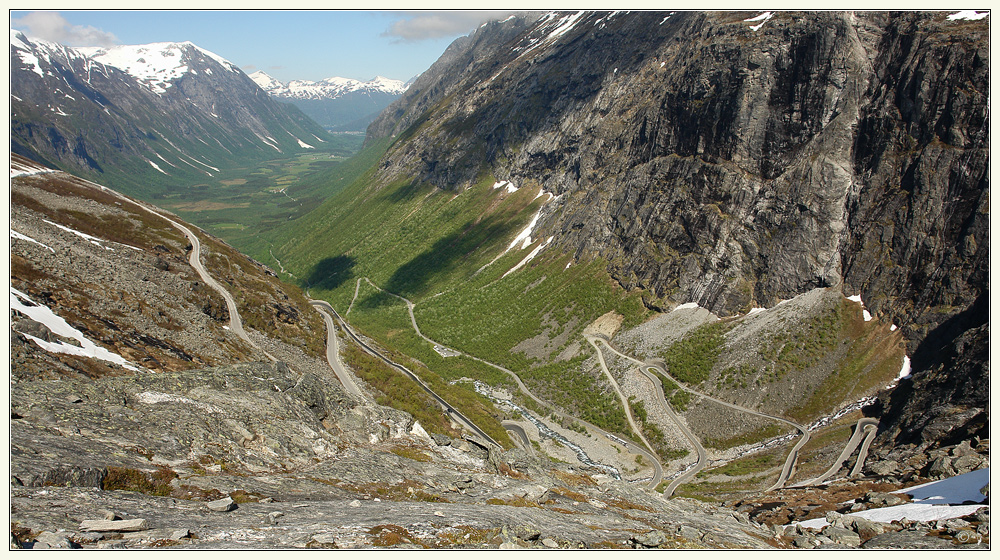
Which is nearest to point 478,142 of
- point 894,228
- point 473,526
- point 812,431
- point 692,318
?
point 692,318

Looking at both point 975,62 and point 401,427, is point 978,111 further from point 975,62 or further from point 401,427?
point 401,427

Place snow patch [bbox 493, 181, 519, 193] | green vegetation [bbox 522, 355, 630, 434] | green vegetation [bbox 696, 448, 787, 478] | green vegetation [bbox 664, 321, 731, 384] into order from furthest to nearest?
snow patch [bbox 493, 181, 519, 193] → green vegetation [bbox 664, 321, 731, 384] → green vegetation [bbox 522, 355, 630, 434] → green vegetation [bbox 696, 448, 787, 478]

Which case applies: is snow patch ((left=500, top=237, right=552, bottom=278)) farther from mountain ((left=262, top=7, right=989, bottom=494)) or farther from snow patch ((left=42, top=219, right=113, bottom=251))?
snow patch ((left=42, top=219, right=113, bottom=251))

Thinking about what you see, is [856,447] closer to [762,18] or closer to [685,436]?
[685,436]

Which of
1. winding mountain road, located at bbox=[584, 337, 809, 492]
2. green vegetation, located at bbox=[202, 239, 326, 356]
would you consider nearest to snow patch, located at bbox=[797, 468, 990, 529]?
winding mountain road, located at bbox=[584, 337, 809, 492]

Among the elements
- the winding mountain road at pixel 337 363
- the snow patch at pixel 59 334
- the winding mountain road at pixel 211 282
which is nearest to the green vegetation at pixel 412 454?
the winding mountain road at pixel 337 363
